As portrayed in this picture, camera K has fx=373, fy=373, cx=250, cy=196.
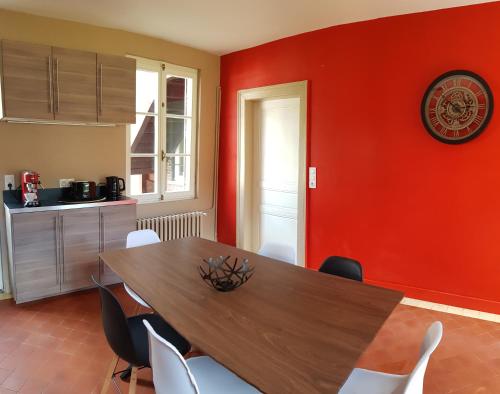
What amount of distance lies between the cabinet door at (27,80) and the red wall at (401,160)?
7.86ft

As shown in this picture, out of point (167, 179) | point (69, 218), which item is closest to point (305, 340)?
point (69, 218)

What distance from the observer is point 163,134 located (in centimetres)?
452

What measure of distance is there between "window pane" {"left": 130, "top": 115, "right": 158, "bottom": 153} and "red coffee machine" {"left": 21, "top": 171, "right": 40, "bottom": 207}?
1138 millimetres

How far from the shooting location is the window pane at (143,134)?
431 centimetres

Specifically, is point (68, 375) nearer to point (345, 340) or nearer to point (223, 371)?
point (223, 371)

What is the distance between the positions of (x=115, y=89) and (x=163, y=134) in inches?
36.4

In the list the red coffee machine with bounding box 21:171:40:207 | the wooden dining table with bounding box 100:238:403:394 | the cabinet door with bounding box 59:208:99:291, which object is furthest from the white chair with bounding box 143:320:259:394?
the red coffee machine with bounding box 21:171:40:207

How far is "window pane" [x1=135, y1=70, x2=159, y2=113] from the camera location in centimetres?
432

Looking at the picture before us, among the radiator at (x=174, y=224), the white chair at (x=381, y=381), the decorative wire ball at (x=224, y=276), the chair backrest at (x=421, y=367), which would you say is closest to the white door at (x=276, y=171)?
the radiator at (x=174, y=224)

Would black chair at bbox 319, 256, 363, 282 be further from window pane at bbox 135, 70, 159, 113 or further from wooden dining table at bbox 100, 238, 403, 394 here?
window pane at bbox 135, 70, 159, 113

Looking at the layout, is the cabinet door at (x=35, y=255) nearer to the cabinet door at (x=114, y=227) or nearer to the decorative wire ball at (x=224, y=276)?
the cabinet door at (x=114, y=227)

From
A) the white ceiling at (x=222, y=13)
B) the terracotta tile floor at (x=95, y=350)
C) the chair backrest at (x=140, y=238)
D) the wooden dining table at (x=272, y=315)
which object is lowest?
the terracotta tile floor at (x=95, y=350)

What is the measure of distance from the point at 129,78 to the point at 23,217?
166 centimetres

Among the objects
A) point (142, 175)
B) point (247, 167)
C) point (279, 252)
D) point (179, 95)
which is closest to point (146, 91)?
point (179, 95)
